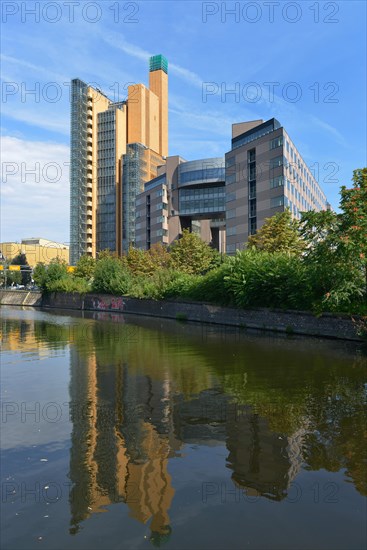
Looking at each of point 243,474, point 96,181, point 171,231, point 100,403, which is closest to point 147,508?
point 243,474

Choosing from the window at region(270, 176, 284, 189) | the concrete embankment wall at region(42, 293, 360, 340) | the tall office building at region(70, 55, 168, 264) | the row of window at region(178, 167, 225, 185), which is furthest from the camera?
the tall office building at region(70, 55, 168, 264)

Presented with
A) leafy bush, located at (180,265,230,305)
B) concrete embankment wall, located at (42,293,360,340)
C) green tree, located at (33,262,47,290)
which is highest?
green tree, located at (33,262,47,290)

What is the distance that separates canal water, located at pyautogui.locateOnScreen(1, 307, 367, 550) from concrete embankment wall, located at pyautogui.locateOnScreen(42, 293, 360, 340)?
11.0m

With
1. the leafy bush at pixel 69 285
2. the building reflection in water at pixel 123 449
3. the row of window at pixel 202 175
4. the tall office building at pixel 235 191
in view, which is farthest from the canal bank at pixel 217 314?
the row of window at pixel 202 175

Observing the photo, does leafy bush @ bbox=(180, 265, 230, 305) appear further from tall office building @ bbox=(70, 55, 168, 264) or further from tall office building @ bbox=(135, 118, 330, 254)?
tall office building @ bbox=(70, 55, 168, 264)

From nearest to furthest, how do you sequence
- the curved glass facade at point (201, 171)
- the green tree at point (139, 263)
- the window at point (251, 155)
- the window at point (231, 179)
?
the green tree at point (139, 263)
the window at point (251, 155)
the window at point (231, 179)
the curved glass facade at point (201, 171)

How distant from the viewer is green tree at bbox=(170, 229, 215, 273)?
6279cm

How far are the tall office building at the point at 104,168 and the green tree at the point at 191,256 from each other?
219 feet

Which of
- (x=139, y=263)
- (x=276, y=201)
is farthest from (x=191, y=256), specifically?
(x=276, y=201)

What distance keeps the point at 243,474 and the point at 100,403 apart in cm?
591

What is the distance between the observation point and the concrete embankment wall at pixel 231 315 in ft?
92.6

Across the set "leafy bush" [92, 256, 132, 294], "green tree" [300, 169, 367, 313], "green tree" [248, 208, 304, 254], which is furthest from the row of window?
"green tree" [300, 169, 367, 313]

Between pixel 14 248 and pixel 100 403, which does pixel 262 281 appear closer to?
pixel 100 403

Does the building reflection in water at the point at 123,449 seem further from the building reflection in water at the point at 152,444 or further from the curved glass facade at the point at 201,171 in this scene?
the curved glass facade at the point at 201,171
